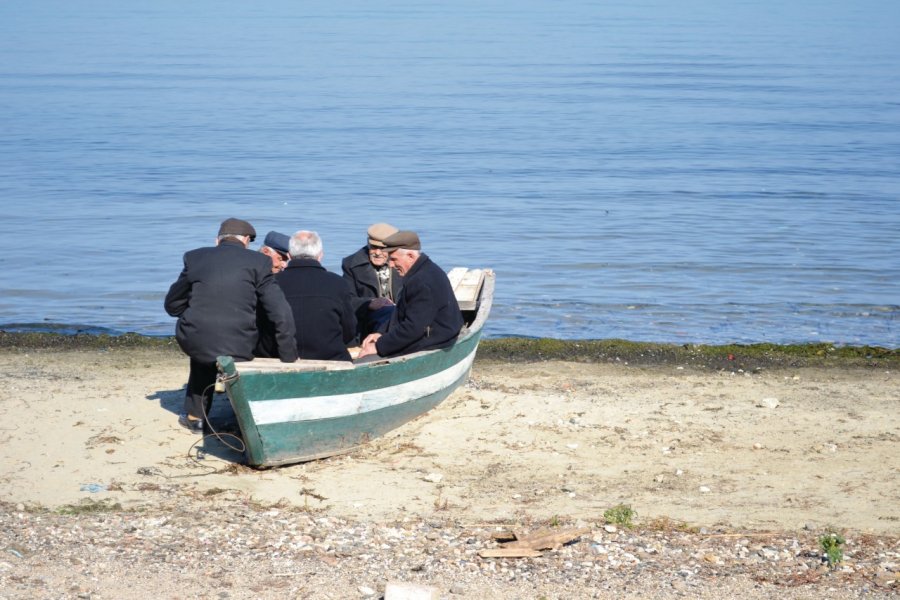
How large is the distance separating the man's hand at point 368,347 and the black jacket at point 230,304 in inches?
38.4

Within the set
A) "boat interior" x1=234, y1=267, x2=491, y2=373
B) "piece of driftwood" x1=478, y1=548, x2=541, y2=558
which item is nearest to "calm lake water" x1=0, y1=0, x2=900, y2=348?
"boat interior" x1=234, y1=267, x2=491, y2=373

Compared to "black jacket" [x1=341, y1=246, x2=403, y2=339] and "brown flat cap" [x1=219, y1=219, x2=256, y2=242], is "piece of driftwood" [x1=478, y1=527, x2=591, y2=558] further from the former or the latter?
"black jacket" [x1=341, y1=246, x2=403, y2=339]

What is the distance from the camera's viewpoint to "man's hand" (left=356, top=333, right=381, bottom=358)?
32.0 feet

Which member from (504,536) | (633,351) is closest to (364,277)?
(633,351)

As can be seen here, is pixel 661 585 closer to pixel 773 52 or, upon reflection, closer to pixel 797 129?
pixel 797 129

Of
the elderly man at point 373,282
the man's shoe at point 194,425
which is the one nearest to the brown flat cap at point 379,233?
the elderly man at point 373,282

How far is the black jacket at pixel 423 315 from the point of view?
9359mm

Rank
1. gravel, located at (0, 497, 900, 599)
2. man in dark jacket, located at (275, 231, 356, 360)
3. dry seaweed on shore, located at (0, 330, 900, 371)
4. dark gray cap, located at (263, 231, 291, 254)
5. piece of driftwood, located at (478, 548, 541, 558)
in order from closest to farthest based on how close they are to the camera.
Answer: gravel, located at (0, 497, 900, 599), piece of driftwood, located at (478, 548, 541, 558), man in dark jacket, located at (275, 231, 356, 360), dark gray cap, located at (263, 231, 291, 254), dry seaweed on shore, located at (0, 330, 900, 371)

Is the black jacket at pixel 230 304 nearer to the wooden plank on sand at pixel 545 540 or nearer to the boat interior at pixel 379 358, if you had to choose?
the boat interior at pixel 379 358

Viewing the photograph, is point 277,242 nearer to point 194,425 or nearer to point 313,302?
point 313,302

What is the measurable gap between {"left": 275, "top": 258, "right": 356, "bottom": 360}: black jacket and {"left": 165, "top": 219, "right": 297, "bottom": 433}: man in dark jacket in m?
0.26

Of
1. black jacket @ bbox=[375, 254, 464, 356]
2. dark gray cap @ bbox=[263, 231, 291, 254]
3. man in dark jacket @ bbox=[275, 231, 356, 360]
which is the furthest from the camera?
dark gray cap @ bbox=[263, 231, 291, 254]

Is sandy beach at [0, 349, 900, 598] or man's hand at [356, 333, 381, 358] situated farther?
man's hand at [356, 333, 381, 358]

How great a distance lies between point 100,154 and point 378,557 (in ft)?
82.8
